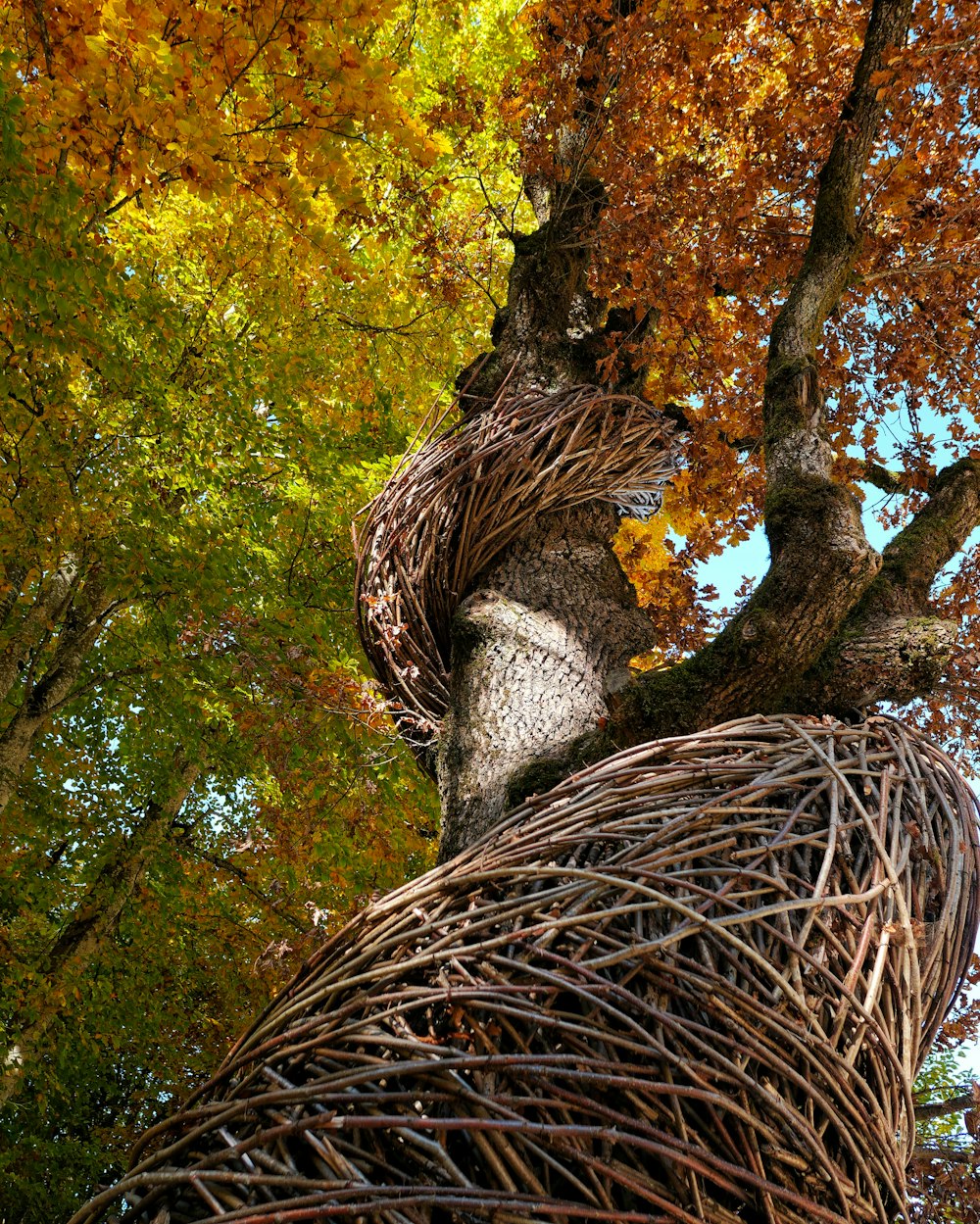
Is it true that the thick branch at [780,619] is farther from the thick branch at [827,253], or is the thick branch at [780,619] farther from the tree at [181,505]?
the tree at [181,505]

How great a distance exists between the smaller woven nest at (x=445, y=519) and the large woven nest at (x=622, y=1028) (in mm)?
1243

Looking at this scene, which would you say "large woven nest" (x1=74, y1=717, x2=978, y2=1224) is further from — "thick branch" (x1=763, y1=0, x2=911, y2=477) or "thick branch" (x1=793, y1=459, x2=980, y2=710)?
"thick branch" (x1=763, y1=0, x2=911, y2=477)

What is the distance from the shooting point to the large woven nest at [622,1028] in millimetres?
1113

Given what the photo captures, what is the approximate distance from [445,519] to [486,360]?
3.51 feet

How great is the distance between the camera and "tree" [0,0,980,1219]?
8.04ft

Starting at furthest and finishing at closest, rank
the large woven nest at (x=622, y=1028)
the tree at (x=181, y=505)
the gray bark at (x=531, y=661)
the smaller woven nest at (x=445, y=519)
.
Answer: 1. the tree at (x=181, y=505)
2. the smaller woven nest at (x=445, y=519)
3. the gray bark at (x=531, y=661)
4. the large woven nest at (x=622, y=1028)

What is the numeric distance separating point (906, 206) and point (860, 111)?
4.27 feet

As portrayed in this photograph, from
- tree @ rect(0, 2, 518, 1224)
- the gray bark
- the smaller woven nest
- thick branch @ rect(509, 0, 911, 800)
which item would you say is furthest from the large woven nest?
tree @ rect(0, 2, 518, 1224)

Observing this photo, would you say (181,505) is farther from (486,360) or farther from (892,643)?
(892,643)

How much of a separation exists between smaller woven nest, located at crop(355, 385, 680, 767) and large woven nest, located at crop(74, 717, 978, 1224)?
1243 mm

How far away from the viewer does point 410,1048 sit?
1.21 metres

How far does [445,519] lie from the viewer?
2.69 meters

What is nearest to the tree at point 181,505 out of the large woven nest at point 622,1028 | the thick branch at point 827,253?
the thick branch at point 827,253

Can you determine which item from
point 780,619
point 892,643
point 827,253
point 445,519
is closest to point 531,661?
point 445,519
